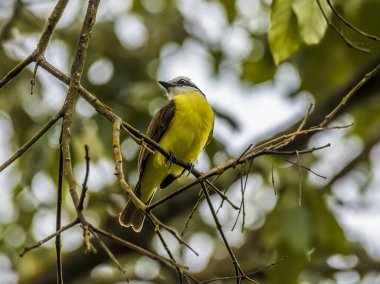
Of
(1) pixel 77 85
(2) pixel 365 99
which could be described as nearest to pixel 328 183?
(2) pixel 365 99

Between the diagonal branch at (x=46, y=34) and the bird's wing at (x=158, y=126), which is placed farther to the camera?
the bird's wing at (x=158, y=126)

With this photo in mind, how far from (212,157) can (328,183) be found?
2.38 metres

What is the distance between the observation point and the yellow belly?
4203mm

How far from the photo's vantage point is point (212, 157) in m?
4.61

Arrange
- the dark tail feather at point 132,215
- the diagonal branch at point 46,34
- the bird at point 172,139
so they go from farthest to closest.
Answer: the bird at point 172,139, the dark tail feather at point 132,215, the diagonal branch at point 46,34

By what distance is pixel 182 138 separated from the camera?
13.8 feet

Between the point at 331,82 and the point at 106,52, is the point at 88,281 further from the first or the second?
the point at 331,82

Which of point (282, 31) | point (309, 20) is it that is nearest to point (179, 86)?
point (282, 31)

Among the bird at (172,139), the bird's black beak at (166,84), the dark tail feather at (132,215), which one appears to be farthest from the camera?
the bird's black beak at (166,84)

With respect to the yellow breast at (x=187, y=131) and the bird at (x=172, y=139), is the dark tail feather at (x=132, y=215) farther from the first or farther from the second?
the yellow breast at (x=187, y=131)

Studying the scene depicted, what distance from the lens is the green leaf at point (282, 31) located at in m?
2.88

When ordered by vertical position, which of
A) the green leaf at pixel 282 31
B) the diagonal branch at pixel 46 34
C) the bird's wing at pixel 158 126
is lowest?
the green leaf at pixel 282 31

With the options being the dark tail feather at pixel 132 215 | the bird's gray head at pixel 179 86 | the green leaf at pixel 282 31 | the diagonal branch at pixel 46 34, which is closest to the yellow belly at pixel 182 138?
the dark tail feather at pixel 132 215

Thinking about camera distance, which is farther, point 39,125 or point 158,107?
point 158,107
